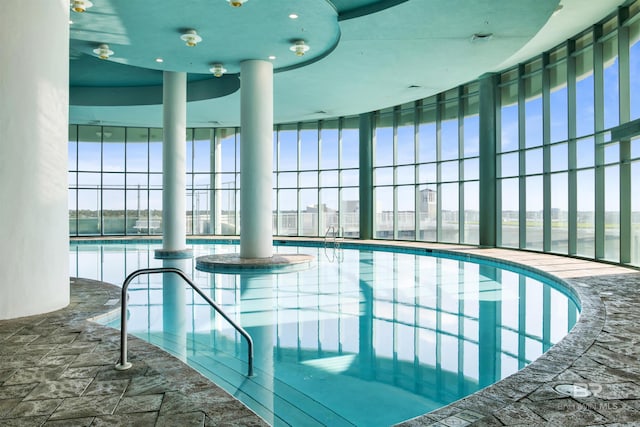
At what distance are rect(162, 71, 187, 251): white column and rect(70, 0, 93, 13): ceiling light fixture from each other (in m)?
6.23

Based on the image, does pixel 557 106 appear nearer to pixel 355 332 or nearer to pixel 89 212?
pixel 355 332

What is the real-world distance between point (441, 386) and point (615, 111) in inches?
400

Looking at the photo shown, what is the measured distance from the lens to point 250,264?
36.1 feet

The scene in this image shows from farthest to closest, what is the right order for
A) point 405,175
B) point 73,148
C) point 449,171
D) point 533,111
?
point 73,148 < point 405,175 < point 449,171 < point 533,111

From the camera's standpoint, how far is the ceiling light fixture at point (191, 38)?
9.67 meters

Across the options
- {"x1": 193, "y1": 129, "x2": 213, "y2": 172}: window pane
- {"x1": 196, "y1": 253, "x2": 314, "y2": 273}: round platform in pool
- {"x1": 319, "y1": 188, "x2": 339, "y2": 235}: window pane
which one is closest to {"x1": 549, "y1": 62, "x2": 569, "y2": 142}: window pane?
{"x1": 196, "y1": 253, "x2": 314, "y2": 273}: round platform in pool

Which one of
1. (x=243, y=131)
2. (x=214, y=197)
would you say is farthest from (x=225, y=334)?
(x=214, y=197)

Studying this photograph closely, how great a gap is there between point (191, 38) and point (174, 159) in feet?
18.1

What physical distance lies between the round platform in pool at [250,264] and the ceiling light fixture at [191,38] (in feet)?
16.7

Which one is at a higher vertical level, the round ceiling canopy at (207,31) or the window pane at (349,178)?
the round ceiling canopy at (207,31)

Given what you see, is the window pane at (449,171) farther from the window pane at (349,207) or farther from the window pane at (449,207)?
the window pane at (349,207)

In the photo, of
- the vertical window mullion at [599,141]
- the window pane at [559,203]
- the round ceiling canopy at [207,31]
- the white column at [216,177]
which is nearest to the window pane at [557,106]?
the window pane at [559,203]

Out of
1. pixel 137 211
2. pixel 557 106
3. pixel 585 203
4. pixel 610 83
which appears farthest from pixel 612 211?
pixel 137 211

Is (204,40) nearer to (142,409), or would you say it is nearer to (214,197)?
(142,409)
